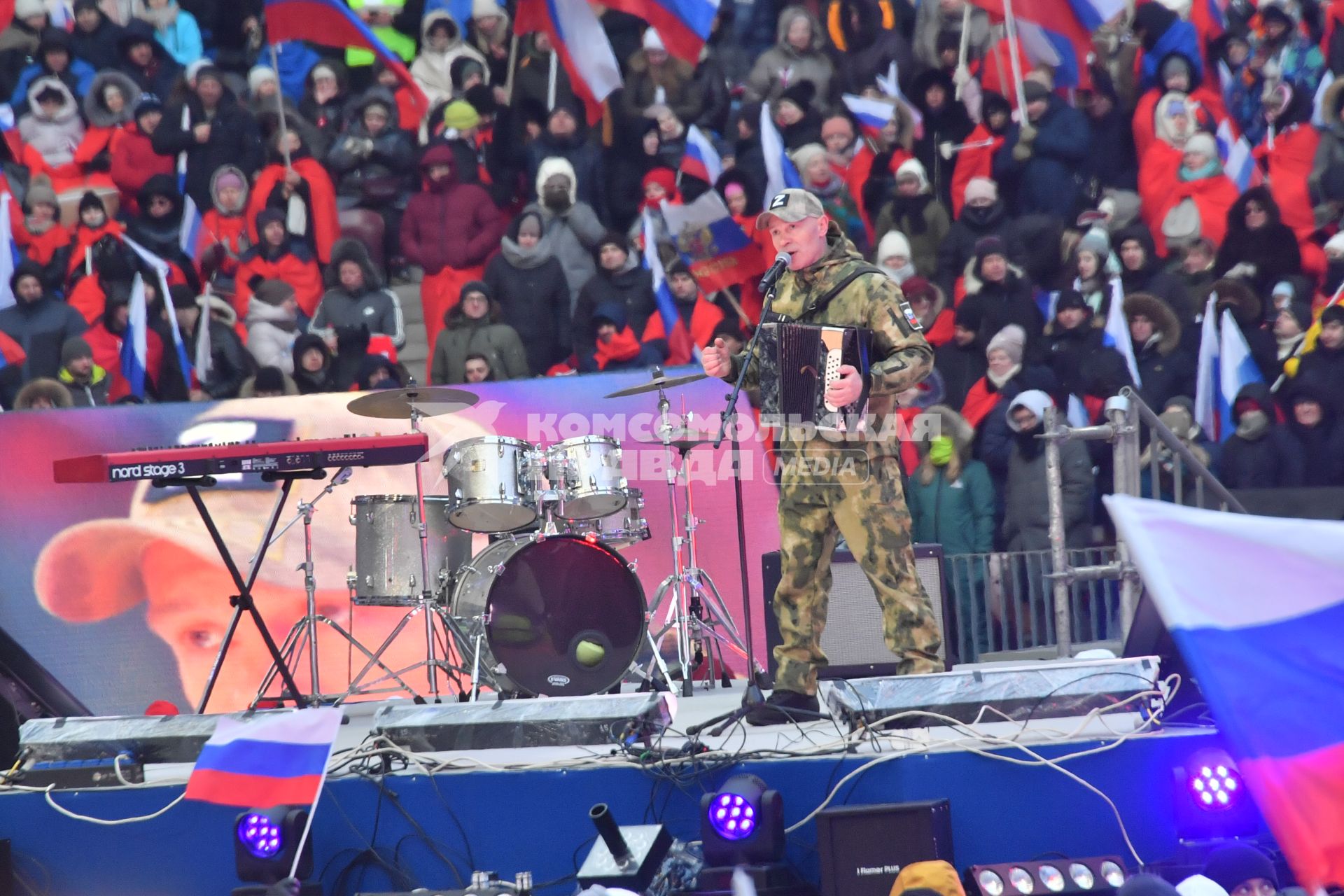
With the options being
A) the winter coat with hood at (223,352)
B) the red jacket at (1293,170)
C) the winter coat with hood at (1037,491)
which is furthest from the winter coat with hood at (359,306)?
the red jacket at (1293,170)

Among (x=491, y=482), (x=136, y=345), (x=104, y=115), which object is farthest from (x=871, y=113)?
(x=104, y=115)

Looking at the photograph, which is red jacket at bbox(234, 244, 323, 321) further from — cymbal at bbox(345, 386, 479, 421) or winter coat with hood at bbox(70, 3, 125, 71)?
cymbal at bbox(345, 386, 479, 421)

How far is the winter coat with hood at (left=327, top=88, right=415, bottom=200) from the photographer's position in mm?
9797

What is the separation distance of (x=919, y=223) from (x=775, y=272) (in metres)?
4.70

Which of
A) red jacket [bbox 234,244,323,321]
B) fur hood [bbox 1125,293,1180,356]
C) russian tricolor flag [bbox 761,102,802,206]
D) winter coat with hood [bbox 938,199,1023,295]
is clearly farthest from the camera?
red jacket [bbox 234,244,323,321]

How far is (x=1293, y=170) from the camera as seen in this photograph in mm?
8914

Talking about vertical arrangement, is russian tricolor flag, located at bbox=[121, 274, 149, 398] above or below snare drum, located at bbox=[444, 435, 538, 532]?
above

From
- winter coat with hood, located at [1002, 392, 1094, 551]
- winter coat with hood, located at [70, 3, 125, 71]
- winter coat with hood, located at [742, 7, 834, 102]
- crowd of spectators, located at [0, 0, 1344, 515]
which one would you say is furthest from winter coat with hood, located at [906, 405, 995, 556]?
winter coat with hood, located at [70, 3, 125, 71]

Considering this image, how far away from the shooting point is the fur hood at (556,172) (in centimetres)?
933

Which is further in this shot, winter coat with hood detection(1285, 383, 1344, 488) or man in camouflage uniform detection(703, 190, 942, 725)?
winter coat with hood detection(1285, 383, 1344, 488)

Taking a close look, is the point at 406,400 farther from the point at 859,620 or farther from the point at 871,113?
the point at 871,113

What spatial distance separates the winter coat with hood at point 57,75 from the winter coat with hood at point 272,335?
244 cm

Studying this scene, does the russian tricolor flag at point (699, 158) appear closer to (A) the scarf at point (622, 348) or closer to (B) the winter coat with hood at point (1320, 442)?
(A) the scarf at point (622, 348)

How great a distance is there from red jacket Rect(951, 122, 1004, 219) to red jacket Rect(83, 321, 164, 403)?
548 cm
